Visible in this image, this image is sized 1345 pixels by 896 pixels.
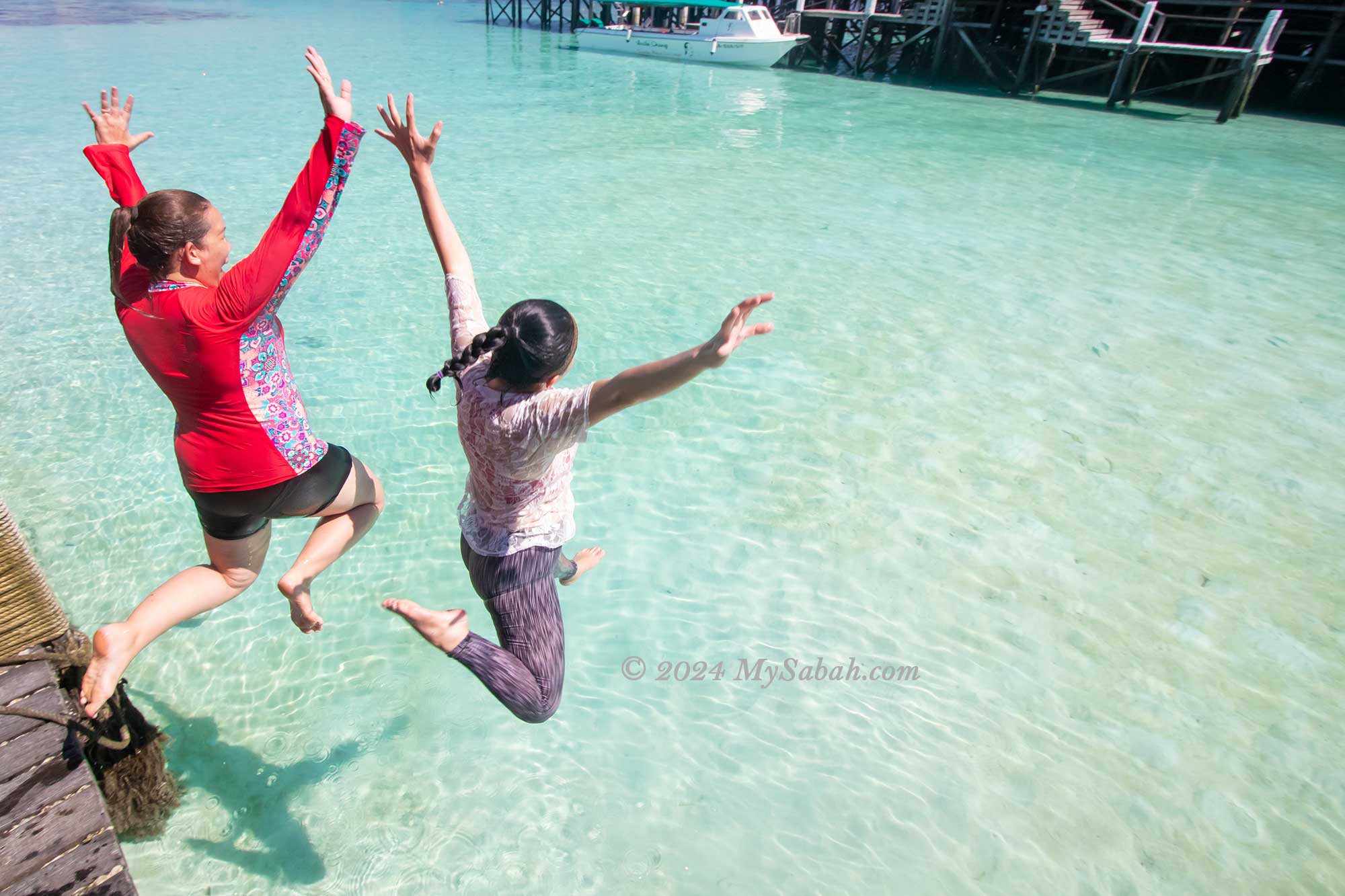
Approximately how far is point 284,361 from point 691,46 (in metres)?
24.2

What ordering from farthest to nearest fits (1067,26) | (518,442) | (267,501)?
1. (1067,26)
2. (267,501)
3. (518,442)

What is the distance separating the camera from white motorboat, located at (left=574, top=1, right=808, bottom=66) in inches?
875

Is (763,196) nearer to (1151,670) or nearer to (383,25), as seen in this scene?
(1151,670)

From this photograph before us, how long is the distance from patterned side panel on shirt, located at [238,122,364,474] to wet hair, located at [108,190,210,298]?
252 millimetres

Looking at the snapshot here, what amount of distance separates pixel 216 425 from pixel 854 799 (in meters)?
2.49

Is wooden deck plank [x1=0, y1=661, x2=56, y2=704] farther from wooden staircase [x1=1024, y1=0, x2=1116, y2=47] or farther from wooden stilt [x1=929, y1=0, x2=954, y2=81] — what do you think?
Answer: wooden stilt [x1=929, y1=0, x2=954, y2=81]

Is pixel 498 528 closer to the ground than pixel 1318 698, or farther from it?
farther from it

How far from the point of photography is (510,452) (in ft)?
6.64

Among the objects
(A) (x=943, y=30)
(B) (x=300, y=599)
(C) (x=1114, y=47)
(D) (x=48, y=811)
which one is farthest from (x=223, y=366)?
(A) (x=943, y=30)

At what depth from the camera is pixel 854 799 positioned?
9.24 ft

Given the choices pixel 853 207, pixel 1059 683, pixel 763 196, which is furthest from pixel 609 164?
pixel 1059 683

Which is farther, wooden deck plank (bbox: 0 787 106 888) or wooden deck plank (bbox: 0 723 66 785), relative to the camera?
wooden deck plank (bbox: 0 723 66 785)

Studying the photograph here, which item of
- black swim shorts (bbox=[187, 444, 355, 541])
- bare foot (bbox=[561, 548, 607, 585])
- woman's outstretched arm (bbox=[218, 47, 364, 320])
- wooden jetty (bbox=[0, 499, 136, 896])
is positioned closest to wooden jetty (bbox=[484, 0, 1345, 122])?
bare foot (bbox=[561, 548, 607, 585])

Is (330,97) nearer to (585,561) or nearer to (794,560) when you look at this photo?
(585,561)
